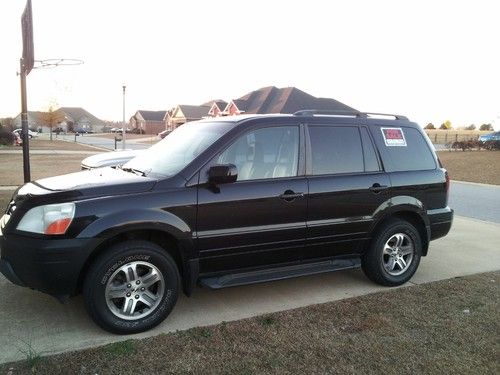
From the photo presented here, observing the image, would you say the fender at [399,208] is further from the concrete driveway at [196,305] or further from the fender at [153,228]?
the fender at [153,228]

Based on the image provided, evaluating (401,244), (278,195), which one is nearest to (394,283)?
(401,244)

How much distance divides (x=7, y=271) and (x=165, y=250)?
4.12 ft

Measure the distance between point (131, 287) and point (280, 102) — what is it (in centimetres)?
5108

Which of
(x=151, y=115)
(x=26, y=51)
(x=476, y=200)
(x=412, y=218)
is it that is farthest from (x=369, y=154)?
(x=151, y=115)

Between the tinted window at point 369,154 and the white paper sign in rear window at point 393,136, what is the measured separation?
242 mm

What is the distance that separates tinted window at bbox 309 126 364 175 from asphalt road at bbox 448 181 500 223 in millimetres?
5743

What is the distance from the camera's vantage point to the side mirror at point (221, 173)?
403cm

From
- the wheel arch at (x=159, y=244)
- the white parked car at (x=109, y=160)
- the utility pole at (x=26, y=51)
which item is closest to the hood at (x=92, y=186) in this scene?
the wheel arch at (x=159, y=244)

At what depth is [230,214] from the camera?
13.7 feet

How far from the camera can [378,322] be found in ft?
13.8

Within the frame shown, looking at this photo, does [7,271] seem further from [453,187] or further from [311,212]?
[453,187]

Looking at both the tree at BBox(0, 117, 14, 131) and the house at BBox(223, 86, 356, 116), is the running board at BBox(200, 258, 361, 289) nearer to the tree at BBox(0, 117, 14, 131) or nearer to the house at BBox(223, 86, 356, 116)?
the tree at BBox(0, 117, 14, 131)

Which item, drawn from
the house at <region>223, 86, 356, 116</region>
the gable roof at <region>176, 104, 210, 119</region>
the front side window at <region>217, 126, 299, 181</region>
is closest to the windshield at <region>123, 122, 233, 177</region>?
the front side window at <region>217, 126, 299, 181</region>

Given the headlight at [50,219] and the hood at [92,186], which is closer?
the headlight at [50,219]
